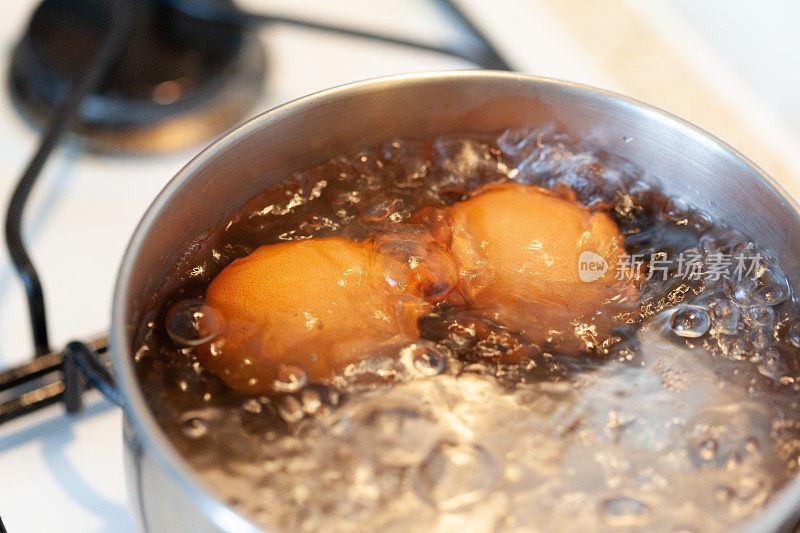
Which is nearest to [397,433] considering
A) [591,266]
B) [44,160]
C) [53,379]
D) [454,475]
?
[454,475]

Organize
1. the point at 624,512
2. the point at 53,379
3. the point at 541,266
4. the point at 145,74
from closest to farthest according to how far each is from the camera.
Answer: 1. the point at 624,512
2. the point at 541,266
3. the point at 53,379
4. the point at 145,74

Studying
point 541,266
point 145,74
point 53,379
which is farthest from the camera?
point 145,74

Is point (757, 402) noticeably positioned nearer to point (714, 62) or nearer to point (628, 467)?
point (628, 467)

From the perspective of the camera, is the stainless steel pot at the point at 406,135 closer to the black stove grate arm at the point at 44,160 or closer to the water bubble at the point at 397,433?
the water bubble at the point at 397,433

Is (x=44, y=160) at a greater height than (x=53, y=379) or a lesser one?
greater

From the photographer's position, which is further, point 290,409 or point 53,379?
point 53,379

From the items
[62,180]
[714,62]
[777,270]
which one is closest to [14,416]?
[62,180]

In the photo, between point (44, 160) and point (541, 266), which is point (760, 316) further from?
point (44, 160)
